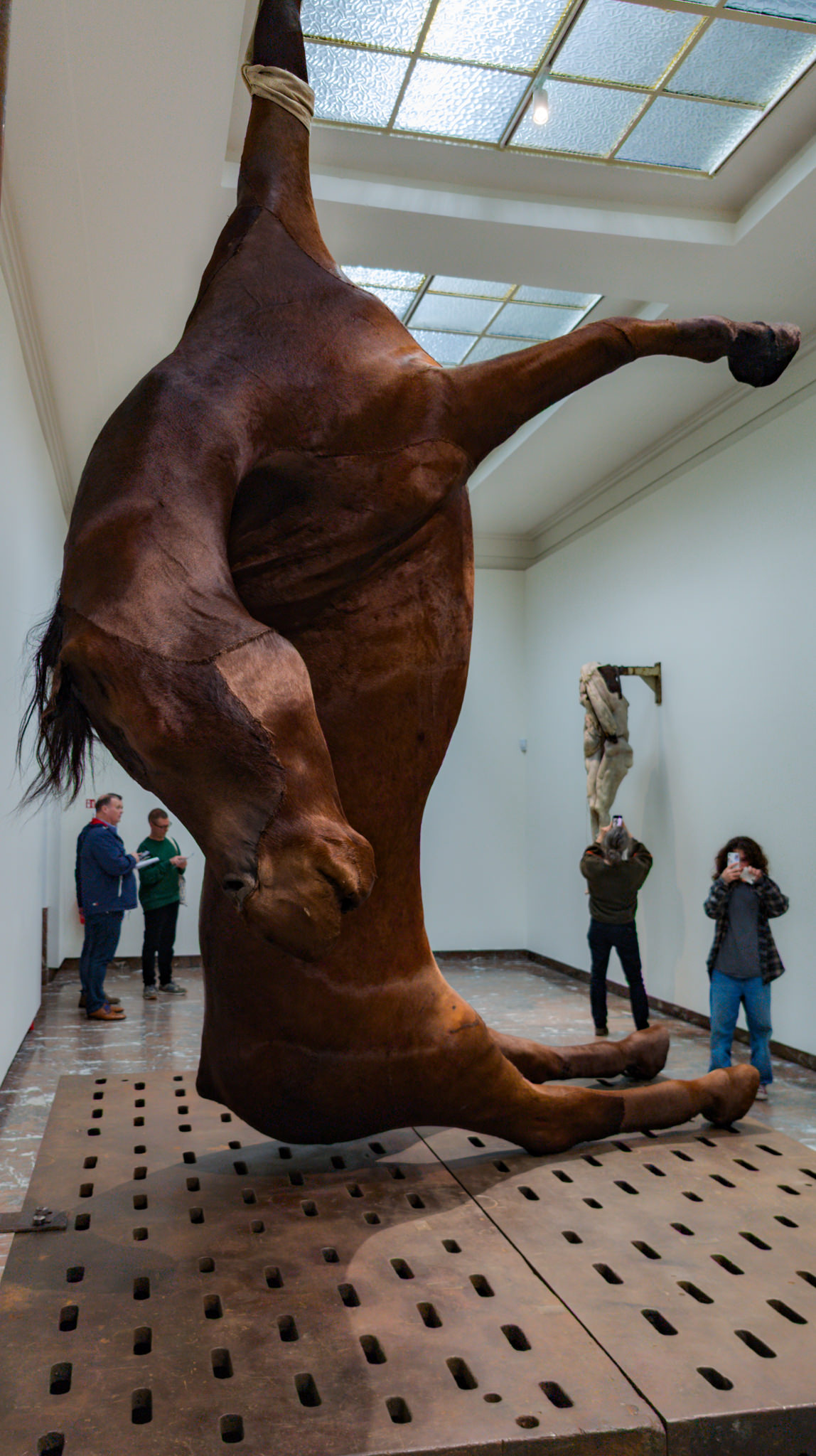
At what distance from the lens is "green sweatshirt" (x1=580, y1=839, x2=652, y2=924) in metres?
7.47

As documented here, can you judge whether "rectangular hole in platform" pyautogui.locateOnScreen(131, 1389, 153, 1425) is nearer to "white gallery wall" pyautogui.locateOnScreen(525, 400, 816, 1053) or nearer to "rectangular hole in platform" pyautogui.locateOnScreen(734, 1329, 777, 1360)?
"rectangular hole in platform" pyautogui.locateOnScreen(734, 1329, 777, 1360)

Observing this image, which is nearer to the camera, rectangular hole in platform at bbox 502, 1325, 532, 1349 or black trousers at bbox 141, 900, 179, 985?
rectangular hole in platform at bbox 502, 1325, 532, 1349

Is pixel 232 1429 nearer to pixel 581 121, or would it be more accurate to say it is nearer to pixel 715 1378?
pixel 715 1378

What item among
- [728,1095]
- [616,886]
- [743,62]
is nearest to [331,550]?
[728,1095]

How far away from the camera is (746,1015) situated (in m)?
6.02

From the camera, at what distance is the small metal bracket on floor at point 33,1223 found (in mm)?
1445

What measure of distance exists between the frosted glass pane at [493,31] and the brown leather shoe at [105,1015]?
6195 millimetres

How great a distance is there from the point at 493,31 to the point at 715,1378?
5264 millimetres

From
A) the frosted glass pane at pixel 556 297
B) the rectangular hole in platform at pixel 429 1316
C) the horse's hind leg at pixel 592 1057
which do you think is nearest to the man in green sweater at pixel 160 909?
the frosted glass pane at pixel 556 297

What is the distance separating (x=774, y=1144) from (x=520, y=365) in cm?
143

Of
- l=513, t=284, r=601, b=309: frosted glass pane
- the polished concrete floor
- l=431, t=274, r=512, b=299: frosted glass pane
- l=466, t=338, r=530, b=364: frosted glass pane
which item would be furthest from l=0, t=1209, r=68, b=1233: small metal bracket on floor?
l=466, t=338, r=530, b=364: frosted glass pane

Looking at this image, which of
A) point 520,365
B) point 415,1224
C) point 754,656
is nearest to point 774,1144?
point 415,1224

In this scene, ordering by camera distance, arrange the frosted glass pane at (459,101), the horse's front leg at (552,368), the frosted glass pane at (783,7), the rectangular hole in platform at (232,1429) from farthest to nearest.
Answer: the frosted glass pane at (459,101), the frosted glass pane at (783,7), the horse's front leg at (552,368), the rectangular hole in platform at (232,1429)

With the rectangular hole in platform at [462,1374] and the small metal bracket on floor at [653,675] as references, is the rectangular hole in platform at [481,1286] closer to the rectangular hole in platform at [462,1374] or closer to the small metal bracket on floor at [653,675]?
the rectangular hole in platform at [462,1374]
